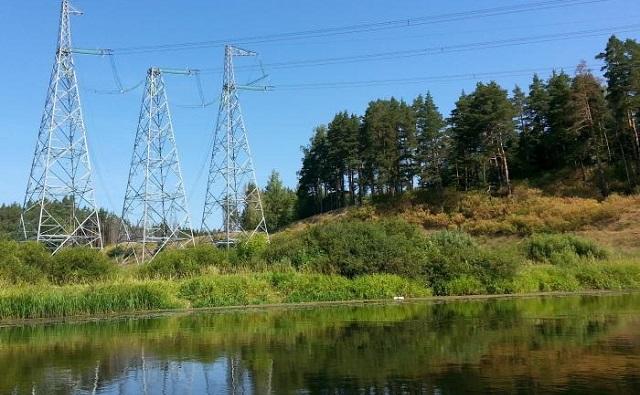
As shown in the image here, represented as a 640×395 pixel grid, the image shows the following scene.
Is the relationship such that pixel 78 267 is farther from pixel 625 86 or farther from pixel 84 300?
pixel 625 86

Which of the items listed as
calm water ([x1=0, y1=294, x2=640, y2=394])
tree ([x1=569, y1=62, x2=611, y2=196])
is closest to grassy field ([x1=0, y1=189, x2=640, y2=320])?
calm water ([x1=0, y1=294, x2=640, y2=394])

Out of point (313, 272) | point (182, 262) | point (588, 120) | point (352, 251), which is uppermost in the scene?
point (588, 120)

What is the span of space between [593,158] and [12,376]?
77.2 meters

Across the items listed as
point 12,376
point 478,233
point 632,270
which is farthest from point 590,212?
point 12,376

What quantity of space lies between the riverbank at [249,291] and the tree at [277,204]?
8966 centimetres

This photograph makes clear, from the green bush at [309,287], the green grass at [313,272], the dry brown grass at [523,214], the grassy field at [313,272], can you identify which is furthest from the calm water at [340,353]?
the dry brown grass at [523,214]

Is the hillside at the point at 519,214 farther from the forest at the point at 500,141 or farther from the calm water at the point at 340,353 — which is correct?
the calm water at the point at 340,353

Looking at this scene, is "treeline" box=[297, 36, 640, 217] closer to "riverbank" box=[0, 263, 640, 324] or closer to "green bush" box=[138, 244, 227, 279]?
"riverbank" box=[0, 263, 640, 324]

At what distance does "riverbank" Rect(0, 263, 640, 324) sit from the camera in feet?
94.7

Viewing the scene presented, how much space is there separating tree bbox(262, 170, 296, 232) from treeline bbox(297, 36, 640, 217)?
19.5m

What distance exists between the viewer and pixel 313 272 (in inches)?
1411

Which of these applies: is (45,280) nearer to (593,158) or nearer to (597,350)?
(597,350)

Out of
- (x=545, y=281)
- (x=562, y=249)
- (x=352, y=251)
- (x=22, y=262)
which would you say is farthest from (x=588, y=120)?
(x=22, y=262)

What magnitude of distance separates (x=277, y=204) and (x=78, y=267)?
98982 millimetres
